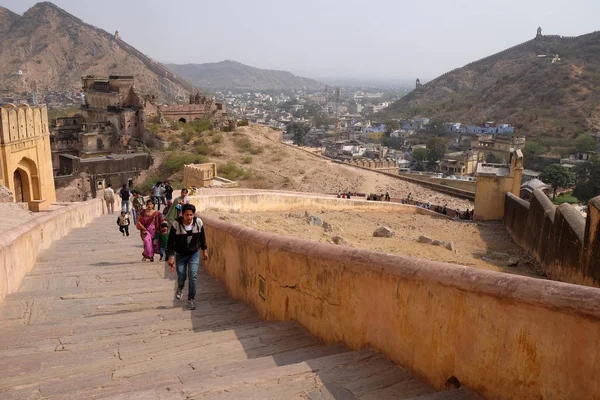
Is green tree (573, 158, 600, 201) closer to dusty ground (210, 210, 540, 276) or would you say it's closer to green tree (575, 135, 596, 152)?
green tree (575, 135, 596, 152)

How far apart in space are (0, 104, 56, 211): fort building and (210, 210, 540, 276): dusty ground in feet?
27.1

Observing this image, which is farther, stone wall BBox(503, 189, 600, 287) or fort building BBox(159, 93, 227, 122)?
fort building BBox(159, 93, 227, 122)

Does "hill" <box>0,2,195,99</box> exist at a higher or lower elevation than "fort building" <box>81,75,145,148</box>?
higher

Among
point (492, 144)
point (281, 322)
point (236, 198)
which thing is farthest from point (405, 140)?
point (281, 322)

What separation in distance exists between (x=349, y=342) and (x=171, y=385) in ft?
4.05

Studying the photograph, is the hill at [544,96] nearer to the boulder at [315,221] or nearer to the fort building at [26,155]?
the boulder at [315,221]

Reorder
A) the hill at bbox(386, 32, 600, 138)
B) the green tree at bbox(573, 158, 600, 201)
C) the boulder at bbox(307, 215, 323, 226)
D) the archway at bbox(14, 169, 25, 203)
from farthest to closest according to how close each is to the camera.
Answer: the hill at bbox(386, 32, 600, 138) < the green tree at bbox(573, 158, 600, 201) < the archway at bbox(14, 169, 25, 203) < the boulder at bbox(307, 215, 323, 226)

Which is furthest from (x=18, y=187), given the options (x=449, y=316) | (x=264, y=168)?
(x=449, y=316)

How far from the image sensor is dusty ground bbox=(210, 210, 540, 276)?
1027 centimetres

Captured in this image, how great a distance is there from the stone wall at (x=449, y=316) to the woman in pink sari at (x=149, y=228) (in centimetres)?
312

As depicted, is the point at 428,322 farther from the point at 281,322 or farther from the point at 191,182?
the point at 191,182

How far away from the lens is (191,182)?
2161 centimetres

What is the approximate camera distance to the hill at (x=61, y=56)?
118 meters

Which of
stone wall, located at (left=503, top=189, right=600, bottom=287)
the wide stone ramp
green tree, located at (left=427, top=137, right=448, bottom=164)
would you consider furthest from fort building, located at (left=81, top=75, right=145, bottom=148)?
the wide stone ramp
